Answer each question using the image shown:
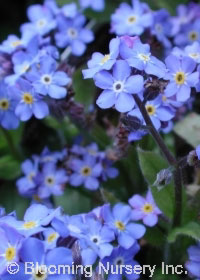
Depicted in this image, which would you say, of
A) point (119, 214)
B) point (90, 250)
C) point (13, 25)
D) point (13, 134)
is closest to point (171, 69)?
point (119, 214)

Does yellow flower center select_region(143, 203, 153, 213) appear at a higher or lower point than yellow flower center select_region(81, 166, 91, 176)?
lower

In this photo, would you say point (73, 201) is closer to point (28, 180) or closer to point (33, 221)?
point (28, 180)

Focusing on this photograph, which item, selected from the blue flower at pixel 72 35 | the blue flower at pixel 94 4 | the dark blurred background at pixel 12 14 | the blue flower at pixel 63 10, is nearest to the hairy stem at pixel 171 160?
the blue flower at pixel 72 35

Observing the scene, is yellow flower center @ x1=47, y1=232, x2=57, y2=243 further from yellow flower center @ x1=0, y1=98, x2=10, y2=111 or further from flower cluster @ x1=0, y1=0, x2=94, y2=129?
yellow flower center @ x1=0, y1=98, x2=10, y2=111

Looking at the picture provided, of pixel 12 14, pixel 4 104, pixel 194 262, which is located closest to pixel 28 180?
pixel 4 104

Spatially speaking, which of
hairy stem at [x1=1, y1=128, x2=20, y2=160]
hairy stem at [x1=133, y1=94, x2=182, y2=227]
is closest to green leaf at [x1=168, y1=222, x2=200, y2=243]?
hairy stem at [x1=133, y1=94, x2=182, y2=227]

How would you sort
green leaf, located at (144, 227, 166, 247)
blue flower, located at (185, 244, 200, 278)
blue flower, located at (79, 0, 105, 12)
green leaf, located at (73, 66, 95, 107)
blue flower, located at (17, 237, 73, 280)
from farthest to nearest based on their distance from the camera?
blue flower, located at (79, 0, 105, 12)
green leaf, located at (73, 66, 95, 107)
green leaf, located at (144, 227, 166, 247)
blue flower, located at (185, 244, 200, 278)
blue flower, located at (17, 237, 73, 280)

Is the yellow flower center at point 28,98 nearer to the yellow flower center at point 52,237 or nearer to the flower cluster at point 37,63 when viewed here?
the flower cluster at point 37,63
